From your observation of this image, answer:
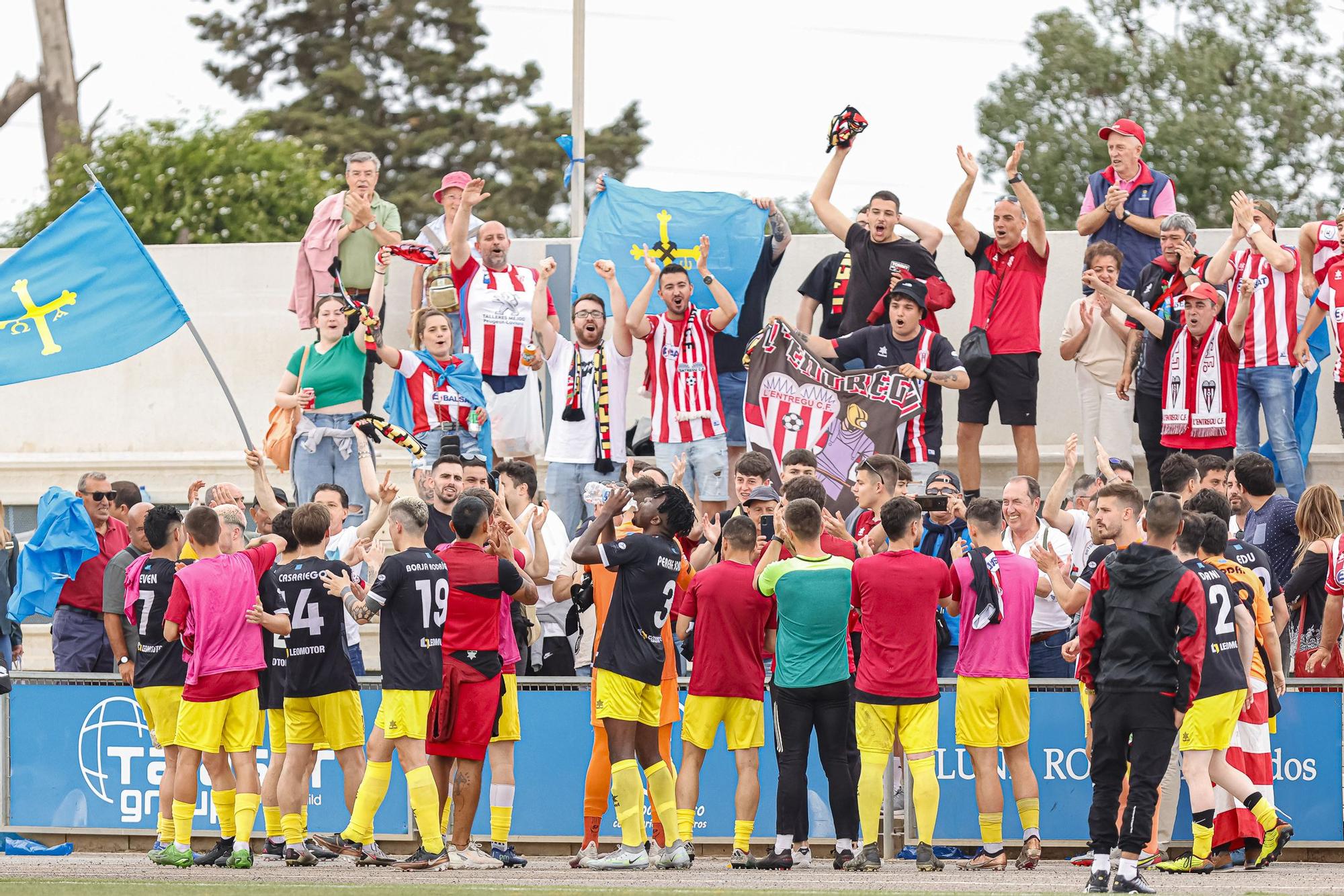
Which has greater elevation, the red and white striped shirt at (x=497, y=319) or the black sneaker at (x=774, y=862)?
the red and white striped shirt at (x=497, y=319)

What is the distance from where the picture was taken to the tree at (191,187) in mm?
29828

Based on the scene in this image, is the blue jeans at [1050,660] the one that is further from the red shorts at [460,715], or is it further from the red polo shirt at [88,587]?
the red polo shirt at [88,587]

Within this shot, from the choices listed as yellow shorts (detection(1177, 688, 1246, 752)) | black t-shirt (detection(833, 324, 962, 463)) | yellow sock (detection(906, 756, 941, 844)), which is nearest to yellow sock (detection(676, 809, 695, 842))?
yellow sock (detection(906, 756, 941, 844))

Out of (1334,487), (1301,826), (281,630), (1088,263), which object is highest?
(1088,263)

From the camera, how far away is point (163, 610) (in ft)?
37.3

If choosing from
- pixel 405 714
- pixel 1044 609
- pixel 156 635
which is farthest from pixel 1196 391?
pixel 156 635

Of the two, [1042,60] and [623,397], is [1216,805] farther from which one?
[1042,60]

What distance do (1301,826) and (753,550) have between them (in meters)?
3.72

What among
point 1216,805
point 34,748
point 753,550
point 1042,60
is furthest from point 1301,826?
point 1042,60

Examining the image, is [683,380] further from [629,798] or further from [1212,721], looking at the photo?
[1212,721]

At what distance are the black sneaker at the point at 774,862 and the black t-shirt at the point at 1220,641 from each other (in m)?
2.44

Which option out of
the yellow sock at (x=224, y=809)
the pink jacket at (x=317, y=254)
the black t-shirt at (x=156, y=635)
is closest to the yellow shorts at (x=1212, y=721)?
the yellow sock at (x=224, y=809)

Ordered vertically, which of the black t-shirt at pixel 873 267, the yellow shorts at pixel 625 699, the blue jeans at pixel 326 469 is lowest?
the yellow shorts at pixel 625 699

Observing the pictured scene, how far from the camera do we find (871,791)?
10.8 m
